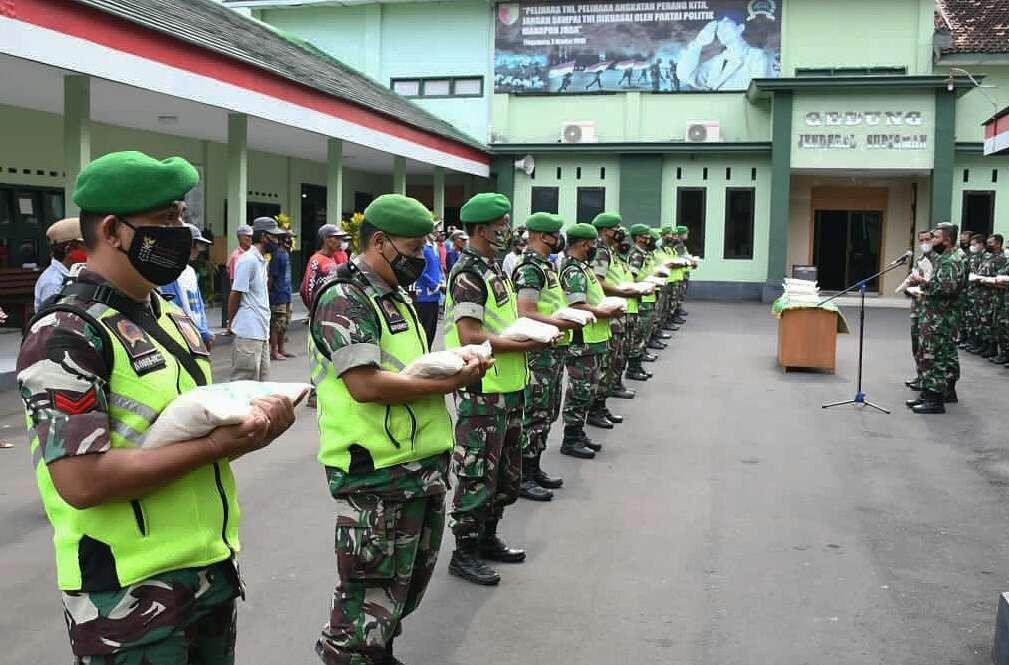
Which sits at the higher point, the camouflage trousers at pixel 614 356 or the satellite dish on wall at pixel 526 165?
the satellite dish on wall at pixel 526 165

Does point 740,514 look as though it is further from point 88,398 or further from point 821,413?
point 88,398

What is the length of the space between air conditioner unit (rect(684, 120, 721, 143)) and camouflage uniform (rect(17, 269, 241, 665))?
2536 centimetres

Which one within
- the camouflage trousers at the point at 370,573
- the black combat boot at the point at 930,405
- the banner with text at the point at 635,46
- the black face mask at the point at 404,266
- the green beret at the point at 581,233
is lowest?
the black combat boot at the point at 930,405

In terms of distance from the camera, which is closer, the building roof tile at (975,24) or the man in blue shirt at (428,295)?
the man in blue shirt at (428,295)

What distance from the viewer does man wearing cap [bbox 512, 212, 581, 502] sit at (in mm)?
6320

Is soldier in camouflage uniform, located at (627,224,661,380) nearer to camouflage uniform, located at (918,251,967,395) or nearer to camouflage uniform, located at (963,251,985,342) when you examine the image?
camouflage uniform, located at (918,251,967,395)

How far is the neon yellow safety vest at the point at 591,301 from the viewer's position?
25.6 ft

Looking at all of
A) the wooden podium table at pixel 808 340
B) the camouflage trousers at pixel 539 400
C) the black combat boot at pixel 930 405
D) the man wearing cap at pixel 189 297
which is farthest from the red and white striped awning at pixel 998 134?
the man wearing cap at pixel 189 297

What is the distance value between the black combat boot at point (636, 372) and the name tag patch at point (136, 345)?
10.4m

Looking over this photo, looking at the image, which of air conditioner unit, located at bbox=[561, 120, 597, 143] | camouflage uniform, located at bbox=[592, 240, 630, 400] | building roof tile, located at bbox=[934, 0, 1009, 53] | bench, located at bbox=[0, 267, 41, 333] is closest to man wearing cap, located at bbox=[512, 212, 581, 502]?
camouflage uniform, located at bbox=[592, 240, 630, 400]

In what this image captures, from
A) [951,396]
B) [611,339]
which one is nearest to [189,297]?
[611,339]

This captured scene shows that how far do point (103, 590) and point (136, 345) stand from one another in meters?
0.56

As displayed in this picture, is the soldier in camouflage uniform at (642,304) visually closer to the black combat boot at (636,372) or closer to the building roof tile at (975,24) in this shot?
the black combat boot at (636,372)

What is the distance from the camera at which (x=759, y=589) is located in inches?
192
